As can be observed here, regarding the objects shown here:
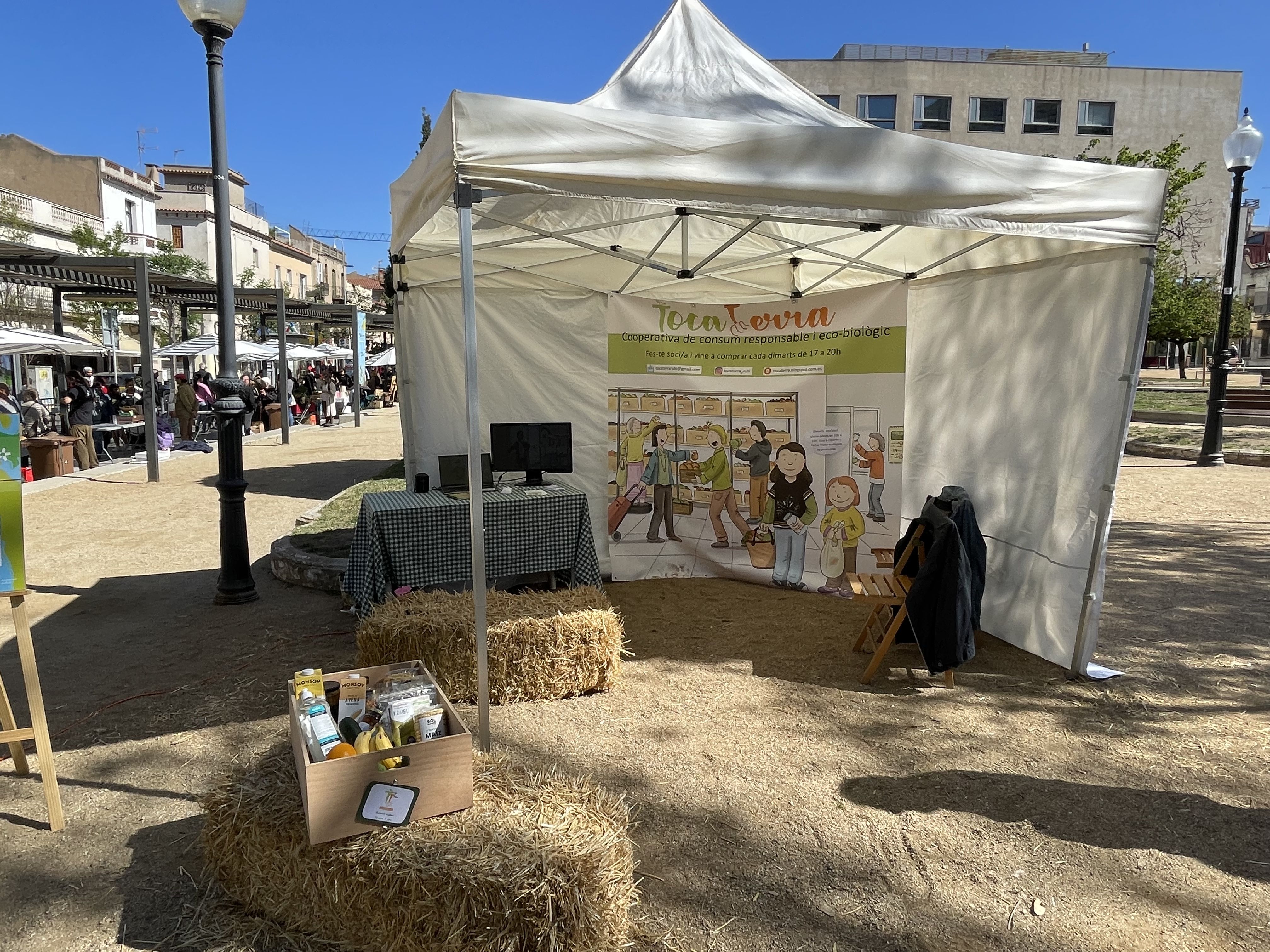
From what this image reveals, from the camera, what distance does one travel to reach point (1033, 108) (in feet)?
137

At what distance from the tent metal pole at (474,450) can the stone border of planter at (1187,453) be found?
1236 centimetres

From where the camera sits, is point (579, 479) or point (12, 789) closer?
point (12, 789)

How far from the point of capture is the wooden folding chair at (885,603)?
4.27 metres

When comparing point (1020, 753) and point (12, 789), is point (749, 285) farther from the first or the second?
point (12, 789)

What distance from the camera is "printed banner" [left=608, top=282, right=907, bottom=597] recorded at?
19.7 feet

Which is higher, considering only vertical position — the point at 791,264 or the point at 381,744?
the point at 791,264

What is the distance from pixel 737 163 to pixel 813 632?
122 inches

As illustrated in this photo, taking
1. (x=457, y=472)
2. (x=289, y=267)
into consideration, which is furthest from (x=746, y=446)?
(x=289, y=267)

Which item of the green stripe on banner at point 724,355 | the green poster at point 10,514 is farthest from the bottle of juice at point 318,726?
the green stripe on banner at point 724,355

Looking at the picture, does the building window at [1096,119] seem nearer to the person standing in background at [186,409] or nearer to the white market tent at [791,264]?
the person standing in background at [186,409]

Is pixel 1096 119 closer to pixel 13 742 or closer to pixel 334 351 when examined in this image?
pixel 334 351

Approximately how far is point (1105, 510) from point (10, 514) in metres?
4.80

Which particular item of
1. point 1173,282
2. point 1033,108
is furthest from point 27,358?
point 1033,108

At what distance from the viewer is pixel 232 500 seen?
5.59 m
